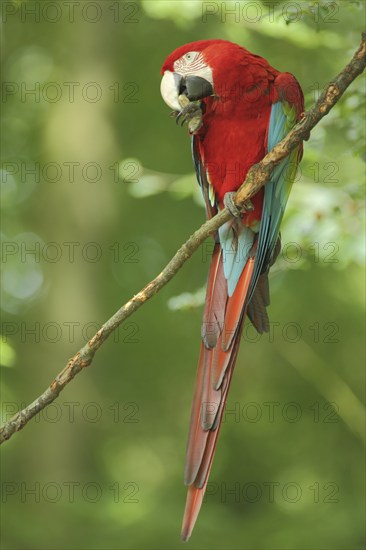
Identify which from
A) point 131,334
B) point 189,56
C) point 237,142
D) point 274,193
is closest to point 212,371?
point 274,193

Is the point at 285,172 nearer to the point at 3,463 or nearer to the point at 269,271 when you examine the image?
the point at 269,271

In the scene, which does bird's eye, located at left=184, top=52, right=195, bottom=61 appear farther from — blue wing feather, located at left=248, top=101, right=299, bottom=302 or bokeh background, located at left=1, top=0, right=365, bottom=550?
bokeh background, located at left=1, top=0, right=365, bottom=550

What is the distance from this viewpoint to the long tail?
6.81 feet

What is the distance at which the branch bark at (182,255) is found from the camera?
1672 mm

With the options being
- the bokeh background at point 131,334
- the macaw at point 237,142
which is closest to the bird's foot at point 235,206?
the macaw at point 237,142

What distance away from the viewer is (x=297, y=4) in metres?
2.12

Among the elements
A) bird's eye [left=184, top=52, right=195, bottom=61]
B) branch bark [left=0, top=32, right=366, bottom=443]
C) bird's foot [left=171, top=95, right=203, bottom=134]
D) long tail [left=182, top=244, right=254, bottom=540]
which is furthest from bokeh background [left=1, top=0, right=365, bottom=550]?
branch bark [left=0, top=32, right=366, bottom=443]

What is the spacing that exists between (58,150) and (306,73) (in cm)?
174

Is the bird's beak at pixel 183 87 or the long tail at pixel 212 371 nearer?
the long tail at pixel 212 371

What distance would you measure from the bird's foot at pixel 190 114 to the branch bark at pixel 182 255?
68 centimetres

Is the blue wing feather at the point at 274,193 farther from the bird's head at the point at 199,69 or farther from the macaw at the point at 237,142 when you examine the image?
the bird's head at the point at 199,69

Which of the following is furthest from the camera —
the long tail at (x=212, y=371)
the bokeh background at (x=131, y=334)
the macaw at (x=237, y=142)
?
the bokeh background at (x=131, y=334)

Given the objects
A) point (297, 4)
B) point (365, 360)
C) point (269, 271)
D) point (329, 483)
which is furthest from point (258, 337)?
point (297, 4)

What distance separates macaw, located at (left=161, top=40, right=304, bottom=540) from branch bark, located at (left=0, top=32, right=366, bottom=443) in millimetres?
550
